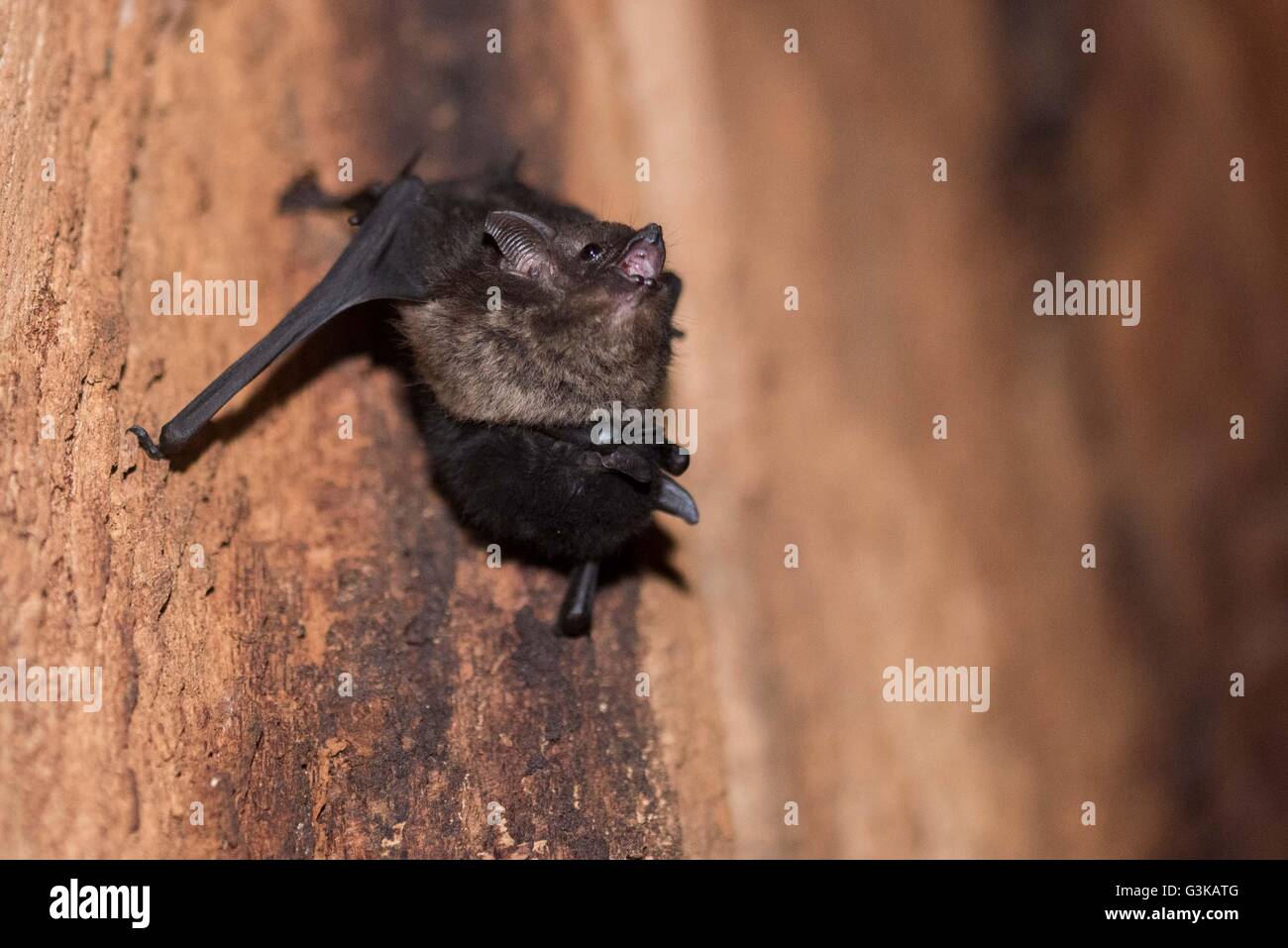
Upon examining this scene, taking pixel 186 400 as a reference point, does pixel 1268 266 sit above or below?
above

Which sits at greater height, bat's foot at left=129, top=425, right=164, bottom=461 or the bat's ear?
the bat's ear

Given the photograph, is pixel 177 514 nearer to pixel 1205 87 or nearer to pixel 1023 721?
pixel 1023 721

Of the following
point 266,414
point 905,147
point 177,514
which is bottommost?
point 177,514

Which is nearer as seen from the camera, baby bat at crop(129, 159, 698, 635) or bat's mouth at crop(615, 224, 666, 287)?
bat's mouth at crop(615, 224, 666, 287)

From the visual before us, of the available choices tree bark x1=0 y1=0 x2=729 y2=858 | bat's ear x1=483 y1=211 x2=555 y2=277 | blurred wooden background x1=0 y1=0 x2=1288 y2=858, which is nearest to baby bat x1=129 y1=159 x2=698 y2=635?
bat's ear x1=483 y1=211 x2=555 y2=277

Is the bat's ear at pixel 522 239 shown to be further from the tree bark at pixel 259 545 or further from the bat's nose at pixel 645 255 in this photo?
the tree bark at pixel 259 545

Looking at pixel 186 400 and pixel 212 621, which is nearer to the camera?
pixel 212 621

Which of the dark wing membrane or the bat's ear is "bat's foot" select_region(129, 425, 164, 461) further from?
the bat's ear

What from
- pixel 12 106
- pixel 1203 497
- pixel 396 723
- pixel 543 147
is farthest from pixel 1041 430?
pixel 12 106
